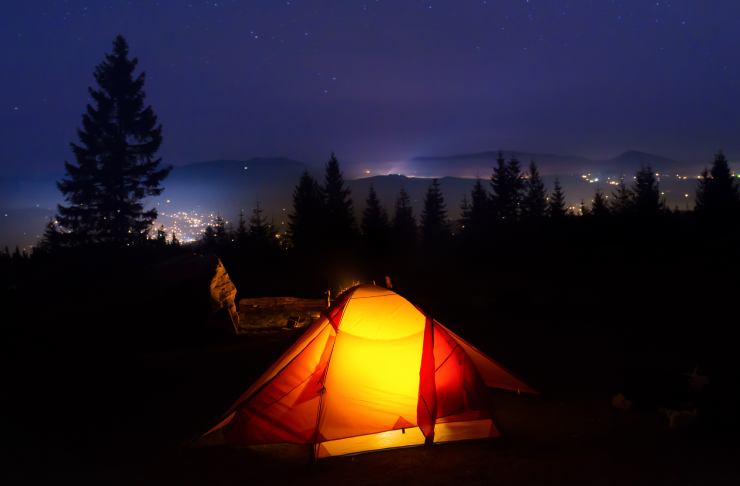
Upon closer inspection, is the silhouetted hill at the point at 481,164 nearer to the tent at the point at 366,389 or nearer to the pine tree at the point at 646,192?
the pine tree at the point at 646,192

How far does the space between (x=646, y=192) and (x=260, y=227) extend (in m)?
35.5

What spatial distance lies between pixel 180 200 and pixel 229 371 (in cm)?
3390

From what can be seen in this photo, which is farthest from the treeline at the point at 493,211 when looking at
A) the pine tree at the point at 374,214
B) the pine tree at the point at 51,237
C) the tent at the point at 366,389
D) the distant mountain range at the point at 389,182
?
the tent at the point at 366,389

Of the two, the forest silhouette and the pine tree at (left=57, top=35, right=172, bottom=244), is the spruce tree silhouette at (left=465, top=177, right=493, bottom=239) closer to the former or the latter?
the forest silhouette

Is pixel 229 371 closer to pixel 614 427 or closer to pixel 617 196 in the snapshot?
pixel 614 427

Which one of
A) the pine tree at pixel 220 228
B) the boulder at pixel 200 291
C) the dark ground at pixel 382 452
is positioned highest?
the pine tree at pixel 220 228

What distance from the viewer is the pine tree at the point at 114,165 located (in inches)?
939

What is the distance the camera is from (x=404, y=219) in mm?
44438

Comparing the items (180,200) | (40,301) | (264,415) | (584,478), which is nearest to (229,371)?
(264,415)

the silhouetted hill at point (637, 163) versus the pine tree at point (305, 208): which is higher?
the silhouetted hill at point (637, 163)

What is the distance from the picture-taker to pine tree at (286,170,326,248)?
35500mm

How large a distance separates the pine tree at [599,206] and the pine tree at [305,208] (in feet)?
73.7

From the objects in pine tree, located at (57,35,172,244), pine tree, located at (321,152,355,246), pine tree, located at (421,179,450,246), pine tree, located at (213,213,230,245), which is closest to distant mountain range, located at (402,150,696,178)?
pine tree, located at (421,179,450,246)

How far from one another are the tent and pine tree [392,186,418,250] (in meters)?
36.8
